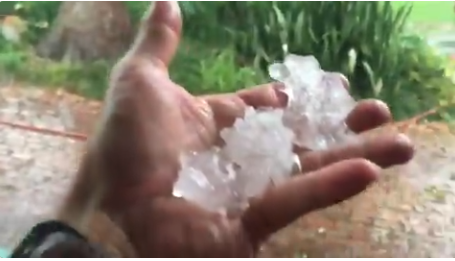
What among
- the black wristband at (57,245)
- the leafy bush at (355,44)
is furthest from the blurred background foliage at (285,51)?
the black wristband at (57,245)

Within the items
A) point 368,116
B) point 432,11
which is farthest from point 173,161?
point 432,11

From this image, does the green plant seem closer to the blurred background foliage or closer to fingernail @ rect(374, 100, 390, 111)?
the blurred background foliage

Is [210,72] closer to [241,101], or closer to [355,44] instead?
[241,101]

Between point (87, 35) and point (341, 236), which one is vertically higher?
point (87, 35)

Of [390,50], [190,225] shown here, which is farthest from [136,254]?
[390,50]

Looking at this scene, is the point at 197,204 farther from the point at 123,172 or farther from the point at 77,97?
the point at 77,97

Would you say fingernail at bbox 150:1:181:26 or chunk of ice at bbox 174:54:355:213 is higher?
fingernail at bbox 150:1:181:26

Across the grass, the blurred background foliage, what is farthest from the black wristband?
the grass

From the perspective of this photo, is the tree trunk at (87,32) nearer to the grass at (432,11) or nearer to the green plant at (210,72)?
the green plant at (210,72)
